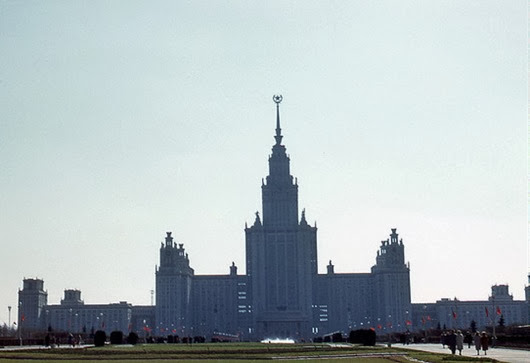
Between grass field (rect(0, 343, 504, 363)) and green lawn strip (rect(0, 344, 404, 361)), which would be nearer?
grass field (rect(0, 343, 504, 363))

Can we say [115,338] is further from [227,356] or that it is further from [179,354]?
[227,356]

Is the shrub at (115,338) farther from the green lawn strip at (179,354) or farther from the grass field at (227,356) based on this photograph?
the grass field at (227,356)

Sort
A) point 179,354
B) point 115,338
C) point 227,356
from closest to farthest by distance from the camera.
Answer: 1. point 227,356
2. point 179,354
3. point 115,338

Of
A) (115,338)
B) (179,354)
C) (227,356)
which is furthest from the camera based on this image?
(115,338)

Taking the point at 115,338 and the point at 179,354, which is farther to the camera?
the point at 115,338

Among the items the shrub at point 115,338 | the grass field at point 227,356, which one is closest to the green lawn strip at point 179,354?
the grass field at point 227,356

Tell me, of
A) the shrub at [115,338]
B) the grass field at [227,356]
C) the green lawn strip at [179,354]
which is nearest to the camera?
the grass field at [227,356]

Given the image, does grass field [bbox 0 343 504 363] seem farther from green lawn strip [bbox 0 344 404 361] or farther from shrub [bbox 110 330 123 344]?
shrub [bbox 110 330 123 344]

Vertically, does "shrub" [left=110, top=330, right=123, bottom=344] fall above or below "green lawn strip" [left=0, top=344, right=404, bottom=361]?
above

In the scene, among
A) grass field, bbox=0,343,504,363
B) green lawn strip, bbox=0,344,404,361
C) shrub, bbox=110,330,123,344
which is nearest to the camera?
grass field, bbox=0,343,504,363

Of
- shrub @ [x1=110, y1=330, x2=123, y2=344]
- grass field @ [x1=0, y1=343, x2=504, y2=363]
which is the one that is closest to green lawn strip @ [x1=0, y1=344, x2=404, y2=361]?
grass field @ [x1=0, y1=343, x2=504, y2=363]

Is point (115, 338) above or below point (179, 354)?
above

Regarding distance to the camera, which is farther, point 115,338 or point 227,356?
point 115,338

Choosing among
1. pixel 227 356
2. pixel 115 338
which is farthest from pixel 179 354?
pixel 115 338
